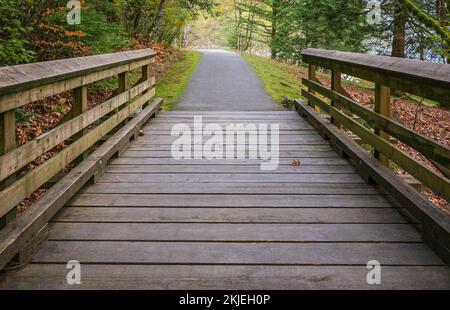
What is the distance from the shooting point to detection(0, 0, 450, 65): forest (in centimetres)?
900

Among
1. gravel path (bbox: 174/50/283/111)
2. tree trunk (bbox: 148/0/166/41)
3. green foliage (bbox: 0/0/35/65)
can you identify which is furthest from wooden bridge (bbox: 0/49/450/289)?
tree trunk (bbox: 148/0/166/41)

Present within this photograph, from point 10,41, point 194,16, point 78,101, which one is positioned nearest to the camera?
point 78,101

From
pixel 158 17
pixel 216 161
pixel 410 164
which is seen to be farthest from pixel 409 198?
pixel 158 17

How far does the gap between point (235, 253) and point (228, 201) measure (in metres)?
1.00

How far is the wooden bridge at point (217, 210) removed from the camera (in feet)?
8.50

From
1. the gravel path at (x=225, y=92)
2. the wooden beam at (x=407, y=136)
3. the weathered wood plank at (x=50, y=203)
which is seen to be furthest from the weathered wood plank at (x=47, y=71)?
the gravel path at (x=225, y=92)

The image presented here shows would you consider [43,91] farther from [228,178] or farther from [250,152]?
[250,152]

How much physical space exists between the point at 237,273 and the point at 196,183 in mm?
1804

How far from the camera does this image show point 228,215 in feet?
11.5

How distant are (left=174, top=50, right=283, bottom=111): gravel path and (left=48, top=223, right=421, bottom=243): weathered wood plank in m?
5.78
